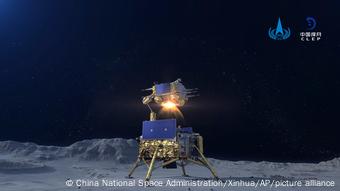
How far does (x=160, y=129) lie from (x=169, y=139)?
0.68 metres

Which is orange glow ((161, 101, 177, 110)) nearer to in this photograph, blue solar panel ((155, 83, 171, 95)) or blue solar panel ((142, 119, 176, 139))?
blue solar panel ((155, 83, 171, 95))

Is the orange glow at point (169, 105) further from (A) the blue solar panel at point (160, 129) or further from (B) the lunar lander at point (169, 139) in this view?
(A) the blue solar panel at point (160, 129)

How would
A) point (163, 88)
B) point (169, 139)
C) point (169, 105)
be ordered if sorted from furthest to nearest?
point (169, 105), point (163, 88), point (169, 139)

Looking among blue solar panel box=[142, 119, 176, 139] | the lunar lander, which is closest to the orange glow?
the lunar lander

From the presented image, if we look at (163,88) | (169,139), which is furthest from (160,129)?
(163,88)

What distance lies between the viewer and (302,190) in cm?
1252

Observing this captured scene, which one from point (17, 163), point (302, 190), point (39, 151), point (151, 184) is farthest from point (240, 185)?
point (39, 151)

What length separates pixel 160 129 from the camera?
14875 millimetres

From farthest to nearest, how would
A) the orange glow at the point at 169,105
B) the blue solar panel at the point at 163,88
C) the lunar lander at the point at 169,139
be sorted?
1. the orange glow at the point at 169,105
2. the blue solar panel at the point at 163,88
3. the lunar lander at the point at 169,139

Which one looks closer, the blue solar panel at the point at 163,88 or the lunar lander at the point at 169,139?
the lunar lander at the point at 169,139

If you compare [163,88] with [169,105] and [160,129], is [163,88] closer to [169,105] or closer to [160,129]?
[169,105]

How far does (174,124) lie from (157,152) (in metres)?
1.55

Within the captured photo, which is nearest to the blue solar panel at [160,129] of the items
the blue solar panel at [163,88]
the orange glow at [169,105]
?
the orange glow at [169,105]

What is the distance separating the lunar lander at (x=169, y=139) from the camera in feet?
47.4
